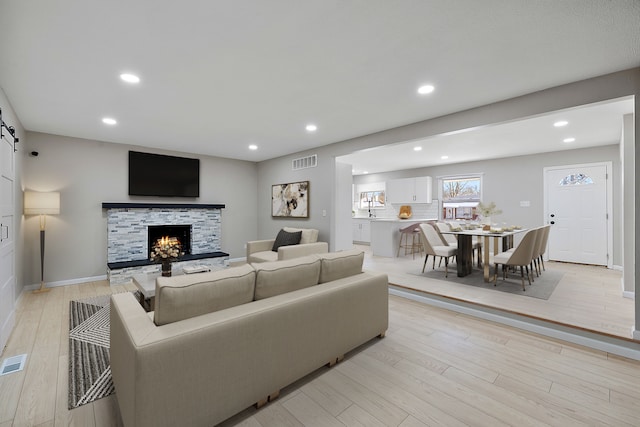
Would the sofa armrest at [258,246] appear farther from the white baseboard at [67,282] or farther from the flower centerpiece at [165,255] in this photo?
the white baseboard at [67,282]

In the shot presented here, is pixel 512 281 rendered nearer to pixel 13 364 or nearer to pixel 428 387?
pixel 428 387

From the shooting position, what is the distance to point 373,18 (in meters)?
1.85

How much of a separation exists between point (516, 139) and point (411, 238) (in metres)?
3.37

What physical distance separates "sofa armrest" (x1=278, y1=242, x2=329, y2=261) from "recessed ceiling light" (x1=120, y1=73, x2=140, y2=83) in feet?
9.04

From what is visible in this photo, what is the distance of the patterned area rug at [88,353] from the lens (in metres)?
1.96

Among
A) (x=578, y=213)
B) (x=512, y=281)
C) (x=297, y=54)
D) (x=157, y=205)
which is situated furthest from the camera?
(x=578, y=213)

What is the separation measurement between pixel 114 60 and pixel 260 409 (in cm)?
284

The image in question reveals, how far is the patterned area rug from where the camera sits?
1.96 meters

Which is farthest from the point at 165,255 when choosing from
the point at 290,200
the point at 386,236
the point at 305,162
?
the point at 386,236

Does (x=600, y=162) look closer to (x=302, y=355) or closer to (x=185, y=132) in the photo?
(x=302, y=355)

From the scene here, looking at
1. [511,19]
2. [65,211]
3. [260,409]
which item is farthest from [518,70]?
[65,211]

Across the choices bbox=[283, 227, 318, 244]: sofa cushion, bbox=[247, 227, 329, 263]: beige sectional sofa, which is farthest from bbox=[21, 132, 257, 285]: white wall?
bbox=[283, 227, 318, 244]: sofa cushion

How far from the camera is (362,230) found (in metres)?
9.40

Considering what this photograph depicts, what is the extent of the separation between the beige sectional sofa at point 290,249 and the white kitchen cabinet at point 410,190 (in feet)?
13.1
